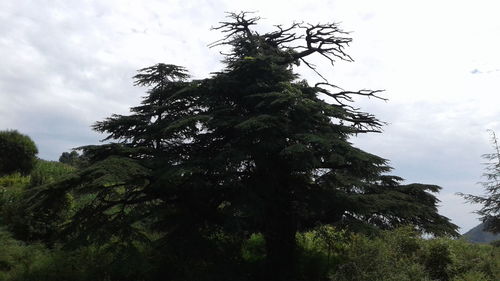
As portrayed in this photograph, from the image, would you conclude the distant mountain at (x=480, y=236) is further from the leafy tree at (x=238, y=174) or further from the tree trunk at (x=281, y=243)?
the tree trunk at (x=281, y=243)

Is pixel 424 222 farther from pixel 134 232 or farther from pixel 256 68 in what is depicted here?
pixel 134 232

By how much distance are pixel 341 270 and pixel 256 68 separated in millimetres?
6032

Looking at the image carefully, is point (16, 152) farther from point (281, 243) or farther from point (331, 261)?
point (331, 261)

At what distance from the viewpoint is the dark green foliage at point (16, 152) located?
1933 centimetres

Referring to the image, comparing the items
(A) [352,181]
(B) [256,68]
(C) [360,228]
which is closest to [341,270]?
(C) [360,228]

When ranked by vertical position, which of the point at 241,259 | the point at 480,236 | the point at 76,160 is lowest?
the point at 241,259

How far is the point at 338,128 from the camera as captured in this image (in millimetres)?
11312

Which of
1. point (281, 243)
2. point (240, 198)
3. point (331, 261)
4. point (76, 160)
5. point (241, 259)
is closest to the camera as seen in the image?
point (240, 198)

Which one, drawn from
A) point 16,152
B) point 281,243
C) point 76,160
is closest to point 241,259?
point 281,243

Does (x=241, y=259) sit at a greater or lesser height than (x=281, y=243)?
lesser

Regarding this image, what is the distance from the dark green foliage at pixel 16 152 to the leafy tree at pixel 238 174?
9465 millimetres

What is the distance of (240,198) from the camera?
384 inches

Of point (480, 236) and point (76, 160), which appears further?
point (480, 236)

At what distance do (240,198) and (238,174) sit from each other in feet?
3.36
